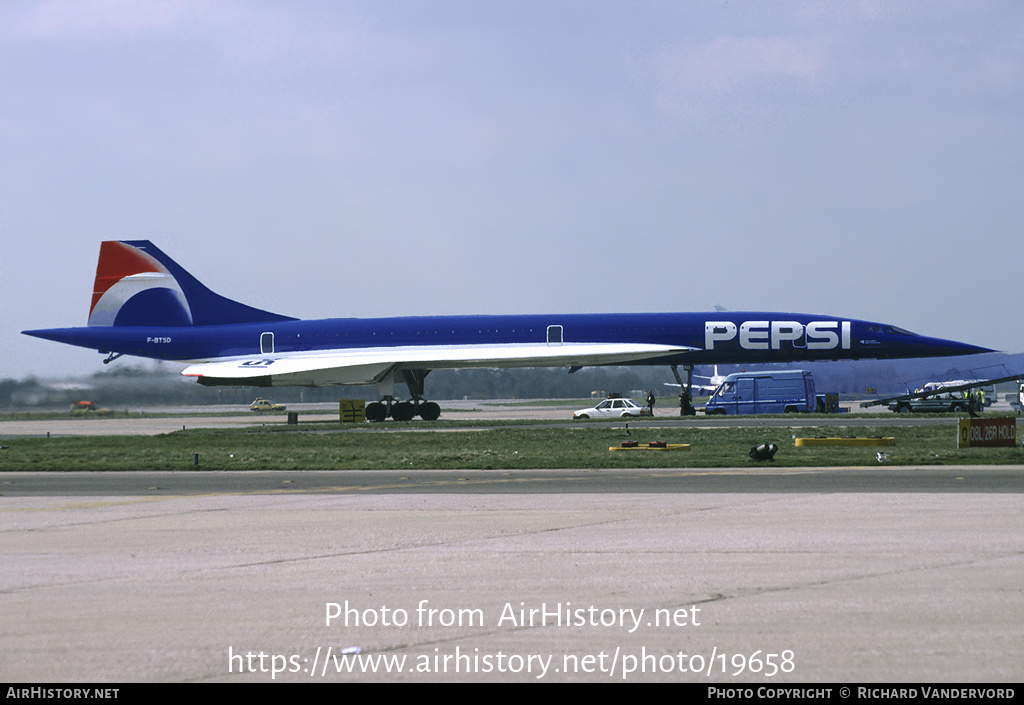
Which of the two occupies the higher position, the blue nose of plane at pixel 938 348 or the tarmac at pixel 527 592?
the blue nose of plane at pixel 938 348

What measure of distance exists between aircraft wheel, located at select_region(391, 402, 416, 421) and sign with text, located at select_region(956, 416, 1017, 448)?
95.2 feet

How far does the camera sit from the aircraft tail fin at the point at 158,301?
5497 cm

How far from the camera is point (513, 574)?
9789mm

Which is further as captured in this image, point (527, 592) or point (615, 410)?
point (615, 410)

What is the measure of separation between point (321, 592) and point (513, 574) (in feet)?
6.25

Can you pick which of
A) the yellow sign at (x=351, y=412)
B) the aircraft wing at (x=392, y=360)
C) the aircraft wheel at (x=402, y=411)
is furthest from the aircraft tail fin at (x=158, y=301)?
the aircraft wheel at (x=402, y=411)

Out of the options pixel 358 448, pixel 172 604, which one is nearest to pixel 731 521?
pixel 172 604

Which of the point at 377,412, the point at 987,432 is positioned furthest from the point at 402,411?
the point at 987,432

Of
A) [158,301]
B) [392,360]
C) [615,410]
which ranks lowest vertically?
[615,410]

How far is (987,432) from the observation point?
27859 mm

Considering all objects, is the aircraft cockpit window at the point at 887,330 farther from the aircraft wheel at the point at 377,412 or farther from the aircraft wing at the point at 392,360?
the aircraft wheel at the point at 377,412

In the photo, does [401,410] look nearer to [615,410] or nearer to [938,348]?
[615,410]

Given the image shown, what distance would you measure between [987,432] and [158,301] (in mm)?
43124

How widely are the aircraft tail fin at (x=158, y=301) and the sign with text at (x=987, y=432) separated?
37145 millimetres
